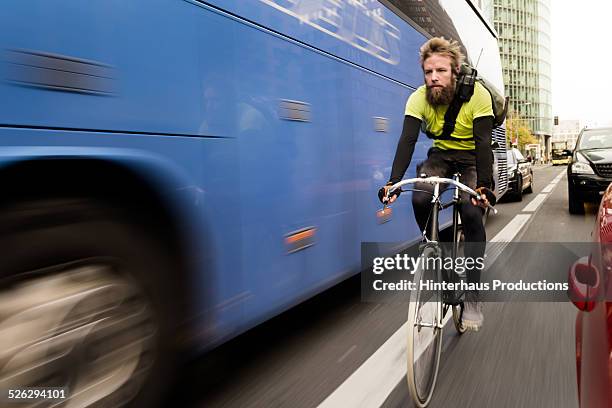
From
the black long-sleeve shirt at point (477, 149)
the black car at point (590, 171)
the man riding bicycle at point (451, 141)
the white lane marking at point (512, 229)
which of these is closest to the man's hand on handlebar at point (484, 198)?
the man riding bicycle at point (451, 141)

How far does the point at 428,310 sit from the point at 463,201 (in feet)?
2.80

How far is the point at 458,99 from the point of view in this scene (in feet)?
11.6

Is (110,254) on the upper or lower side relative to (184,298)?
upper

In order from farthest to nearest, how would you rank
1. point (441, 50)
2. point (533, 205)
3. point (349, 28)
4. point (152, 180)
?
point (533, 205), point (349, 28), point (441, 50), point (152, 180)

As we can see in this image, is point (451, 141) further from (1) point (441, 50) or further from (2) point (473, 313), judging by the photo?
(2) point (473, 313)

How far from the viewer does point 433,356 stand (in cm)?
315

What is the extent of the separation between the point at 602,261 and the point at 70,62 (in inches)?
72.4

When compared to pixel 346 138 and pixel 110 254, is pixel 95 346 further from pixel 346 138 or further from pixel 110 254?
pixel 346 138

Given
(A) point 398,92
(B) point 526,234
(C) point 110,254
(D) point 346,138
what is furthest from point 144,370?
Result: (B) point 526,234

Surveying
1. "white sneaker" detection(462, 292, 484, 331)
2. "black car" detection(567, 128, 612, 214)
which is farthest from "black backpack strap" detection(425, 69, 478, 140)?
"black car" detection(567, 128, 612, 214)

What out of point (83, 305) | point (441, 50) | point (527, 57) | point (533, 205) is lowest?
point (533, 205)

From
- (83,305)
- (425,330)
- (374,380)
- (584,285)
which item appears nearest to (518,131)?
(374,380)

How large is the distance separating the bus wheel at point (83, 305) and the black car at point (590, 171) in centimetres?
1045

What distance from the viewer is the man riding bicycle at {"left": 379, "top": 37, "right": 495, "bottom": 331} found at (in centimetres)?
344
